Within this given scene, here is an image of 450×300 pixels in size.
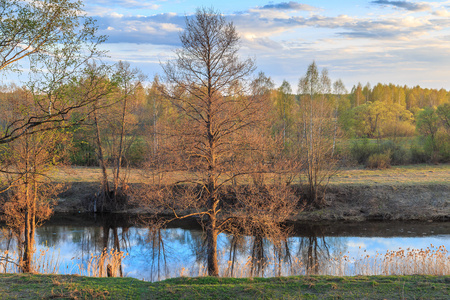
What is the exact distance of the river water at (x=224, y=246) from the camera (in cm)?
1567

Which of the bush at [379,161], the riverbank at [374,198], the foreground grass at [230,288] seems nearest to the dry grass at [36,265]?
the foreground grass at [230,288]

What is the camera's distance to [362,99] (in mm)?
79438

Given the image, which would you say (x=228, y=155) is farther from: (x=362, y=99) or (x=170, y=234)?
(x=362, y=99)

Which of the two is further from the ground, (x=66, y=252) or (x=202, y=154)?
(x=202, y=154)

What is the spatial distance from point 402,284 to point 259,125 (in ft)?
22.1

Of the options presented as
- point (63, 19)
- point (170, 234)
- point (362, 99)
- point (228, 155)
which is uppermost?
point (362, 99)

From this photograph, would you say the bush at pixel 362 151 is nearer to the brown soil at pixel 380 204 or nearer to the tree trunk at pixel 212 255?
Result: the brown soil at pixel 380 204

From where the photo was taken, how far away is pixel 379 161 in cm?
3600

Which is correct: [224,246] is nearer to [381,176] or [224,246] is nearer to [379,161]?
[381,176]

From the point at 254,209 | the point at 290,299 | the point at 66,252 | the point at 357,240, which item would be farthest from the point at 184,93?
the point at 357,240

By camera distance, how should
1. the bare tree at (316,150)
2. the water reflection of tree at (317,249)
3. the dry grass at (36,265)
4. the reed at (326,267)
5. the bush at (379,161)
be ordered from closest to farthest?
the dry grass at (36,265)
the reed at (326,267)
the water reflection of tree at (317,249)
the bare tree at (316,150)
the bush at (379,161)

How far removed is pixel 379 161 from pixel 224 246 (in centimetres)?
2344

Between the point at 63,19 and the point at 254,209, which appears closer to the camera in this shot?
the point at 63,19

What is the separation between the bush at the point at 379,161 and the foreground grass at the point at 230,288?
2867 centimetres
